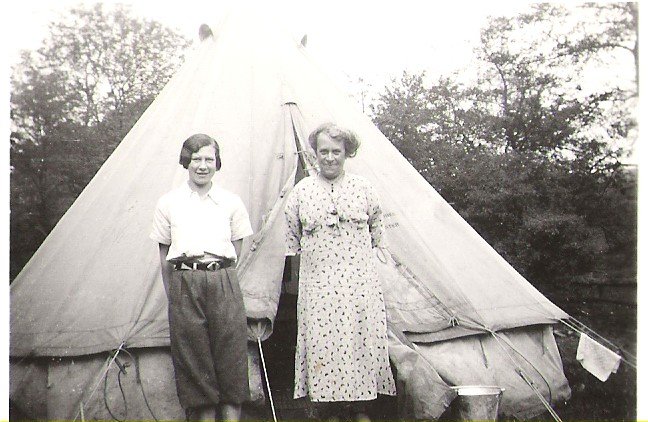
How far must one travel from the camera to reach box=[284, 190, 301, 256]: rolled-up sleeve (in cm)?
334

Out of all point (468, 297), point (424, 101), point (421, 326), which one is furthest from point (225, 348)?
point (424, 101)

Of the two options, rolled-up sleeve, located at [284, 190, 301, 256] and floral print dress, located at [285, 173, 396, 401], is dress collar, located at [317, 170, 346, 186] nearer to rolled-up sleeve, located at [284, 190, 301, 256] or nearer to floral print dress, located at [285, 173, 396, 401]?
floral print dress, located at [285, 173, 396, 401]

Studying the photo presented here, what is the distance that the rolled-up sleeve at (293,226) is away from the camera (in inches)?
131

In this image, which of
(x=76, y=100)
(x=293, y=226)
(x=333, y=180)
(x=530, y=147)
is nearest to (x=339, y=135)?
(x=333, y=180)

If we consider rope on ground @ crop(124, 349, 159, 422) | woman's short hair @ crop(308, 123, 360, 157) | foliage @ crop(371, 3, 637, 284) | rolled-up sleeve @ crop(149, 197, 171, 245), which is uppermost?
foliage @ crop(371, 3, 637, 284)

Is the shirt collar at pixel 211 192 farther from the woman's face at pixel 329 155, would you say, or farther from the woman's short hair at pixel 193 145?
the woman's face at pixel 329 155

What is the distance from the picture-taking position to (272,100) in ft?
15.1

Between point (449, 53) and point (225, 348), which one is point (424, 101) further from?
point (225, 348)

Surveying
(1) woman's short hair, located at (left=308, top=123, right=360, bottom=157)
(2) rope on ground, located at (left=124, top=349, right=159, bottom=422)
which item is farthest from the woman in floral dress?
(2) rope on ground, located at (left=124, top=349, right=159, bottom=422)

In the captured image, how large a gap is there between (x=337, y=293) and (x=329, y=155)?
2.38 feet

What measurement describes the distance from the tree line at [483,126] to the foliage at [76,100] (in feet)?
0.08

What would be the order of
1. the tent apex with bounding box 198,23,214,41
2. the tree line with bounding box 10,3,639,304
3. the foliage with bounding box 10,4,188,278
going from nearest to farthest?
the foliage with bounding box 10,4,188,278
the tent apex with bounding box 198,23,214,41
the tree line with bounding box 10,3,639,304

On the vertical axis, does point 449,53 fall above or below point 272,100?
above

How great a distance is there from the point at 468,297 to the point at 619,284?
0.97m
